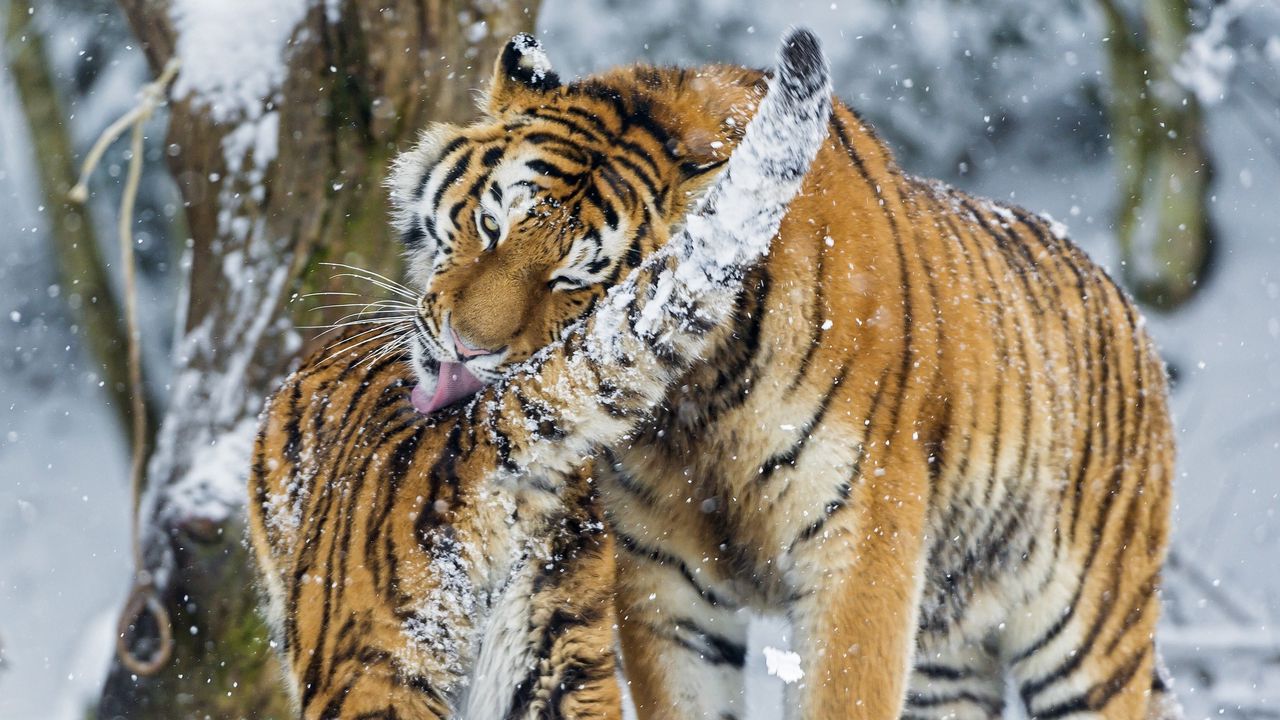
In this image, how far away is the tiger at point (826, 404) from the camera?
2.09m

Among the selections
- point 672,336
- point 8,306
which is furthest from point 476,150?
point 8,306

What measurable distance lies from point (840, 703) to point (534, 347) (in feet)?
2.84

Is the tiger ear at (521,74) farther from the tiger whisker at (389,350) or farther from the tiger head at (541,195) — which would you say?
the tiger whisker at (389,350)

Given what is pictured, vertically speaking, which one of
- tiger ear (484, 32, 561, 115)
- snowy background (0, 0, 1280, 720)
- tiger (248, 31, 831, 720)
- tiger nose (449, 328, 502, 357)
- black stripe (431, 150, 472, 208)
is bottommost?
tiger (248, 31, 831, 720)

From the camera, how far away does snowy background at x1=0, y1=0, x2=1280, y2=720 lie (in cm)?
480

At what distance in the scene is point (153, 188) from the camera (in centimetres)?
481

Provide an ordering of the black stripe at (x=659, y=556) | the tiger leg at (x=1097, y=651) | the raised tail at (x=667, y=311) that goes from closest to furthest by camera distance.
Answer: the raised tail at (x=667, y=311) < the black stripe at (x=659, y=556) < the tiger leg at (x=1097, y=651)

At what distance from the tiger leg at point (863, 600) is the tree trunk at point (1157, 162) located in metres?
3.16

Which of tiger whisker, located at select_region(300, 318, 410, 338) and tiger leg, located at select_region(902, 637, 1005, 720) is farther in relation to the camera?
tiger leg, located at select_region(902, 637, 1005, 720)

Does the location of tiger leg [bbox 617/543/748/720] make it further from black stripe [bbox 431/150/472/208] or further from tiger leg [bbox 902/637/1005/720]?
black stripe [bbox 431/150/472/208]

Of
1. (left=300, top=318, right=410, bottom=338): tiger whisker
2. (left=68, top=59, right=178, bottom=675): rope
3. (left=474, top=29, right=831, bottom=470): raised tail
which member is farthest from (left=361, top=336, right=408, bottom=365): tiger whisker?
(left=68, top=59, right=178, bottom=675): rope

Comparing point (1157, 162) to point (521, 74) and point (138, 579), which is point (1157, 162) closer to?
point (521, 74)

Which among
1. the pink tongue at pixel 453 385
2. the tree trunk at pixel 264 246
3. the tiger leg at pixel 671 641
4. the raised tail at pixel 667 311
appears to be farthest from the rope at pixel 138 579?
the raised tail at pixel 667 311

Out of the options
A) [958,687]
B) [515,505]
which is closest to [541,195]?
[515,505]
